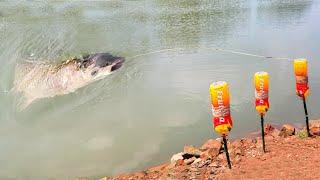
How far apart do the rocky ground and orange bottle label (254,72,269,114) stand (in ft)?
3.37

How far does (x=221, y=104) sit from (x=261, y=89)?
108cm

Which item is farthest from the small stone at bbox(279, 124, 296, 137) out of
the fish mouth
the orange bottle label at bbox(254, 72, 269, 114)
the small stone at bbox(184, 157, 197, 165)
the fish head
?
the fish mouth

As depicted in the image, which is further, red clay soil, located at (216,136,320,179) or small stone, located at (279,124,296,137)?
small stone, located at (279,124,296,137)

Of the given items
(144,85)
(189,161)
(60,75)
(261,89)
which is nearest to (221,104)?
(261,89)

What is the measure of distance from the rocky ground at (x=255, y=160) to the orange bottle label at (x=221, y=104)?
1.01 meters

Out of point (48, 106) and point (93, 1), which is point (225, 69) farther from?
point (93, 1)

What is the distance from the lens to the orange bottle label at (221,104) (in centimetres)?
777

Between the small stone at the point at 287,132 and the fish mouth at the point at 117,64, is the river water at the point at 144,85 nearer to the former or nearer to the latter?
the fish mouth at the point at 117,64

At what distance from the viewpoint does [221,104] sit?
786cm

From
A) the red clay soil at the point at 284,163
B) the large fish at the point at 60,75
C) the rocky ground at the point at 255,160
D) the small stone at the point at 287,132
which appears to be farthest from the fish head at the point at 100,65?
the red clay soil at the point at 284,163

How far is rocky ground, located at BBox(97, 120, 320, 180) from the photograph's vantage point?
8.01 metres

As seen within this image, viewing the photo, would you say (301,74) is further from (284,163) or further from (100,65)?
(100,65)

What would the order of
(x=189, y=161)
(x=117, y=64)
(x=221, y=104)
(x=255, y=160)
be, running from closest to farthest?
(x=221, y=104), (x=255, y=160), (x=189, y=161), (x=117, y=64)

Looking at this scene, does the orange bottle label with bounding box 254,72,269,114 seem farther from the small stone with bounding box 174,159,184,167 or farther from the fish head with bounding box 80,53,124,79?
the fish head with bounding box 80,53,124,79
